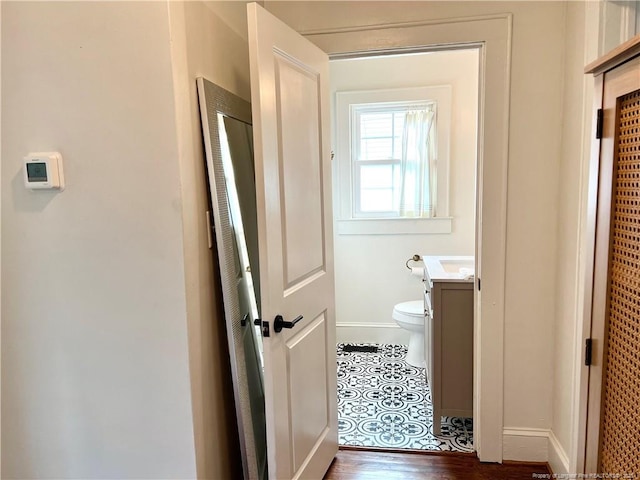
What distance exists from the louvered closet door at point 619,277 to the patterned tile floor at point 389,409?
51.4 inches

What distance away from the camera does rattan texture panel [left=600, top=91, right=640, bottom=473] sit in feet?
3.50

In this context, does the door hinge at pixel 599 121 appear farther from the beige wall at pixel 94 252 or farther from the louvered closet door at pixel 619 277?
the beige wall at pixel 94 252

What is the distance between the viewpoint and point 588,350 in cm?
129

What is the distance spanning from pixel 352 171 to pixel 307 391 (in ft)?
7.80

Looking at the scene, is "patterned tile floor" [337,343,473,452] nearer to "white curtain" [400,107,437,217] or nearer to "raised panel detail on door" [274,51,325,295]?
"raised panel detail on door" [274,51,325,295]

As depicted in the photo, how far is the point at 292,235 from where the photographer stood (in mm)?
1724

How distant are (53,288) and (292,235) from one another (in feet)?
2.81

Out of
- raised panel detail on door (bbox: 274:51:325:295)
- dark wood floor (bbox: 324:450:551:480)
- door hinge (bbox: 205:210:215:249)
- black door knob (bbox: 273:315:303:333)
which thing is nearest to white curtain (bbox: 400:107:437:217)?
raised panel detail on door (bbox: 274:51:325:295)

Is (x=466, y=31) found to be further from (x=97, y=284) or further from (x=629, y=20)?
(x=97, y=284)

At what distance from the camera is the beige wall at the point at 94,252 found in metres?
1.36

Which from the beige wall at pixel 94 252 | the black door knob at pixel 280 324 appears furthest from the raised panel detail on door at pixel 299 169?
the beige wall at pixel 94 252

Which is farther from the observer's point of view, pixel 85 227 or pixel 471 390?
pixel 471 390

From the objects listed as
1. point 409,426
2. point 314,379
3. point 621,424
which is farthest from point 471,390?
point 621,424

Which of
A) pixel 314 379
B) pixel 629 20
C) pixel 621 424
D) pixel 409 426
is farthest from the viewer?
pixel 409 426
